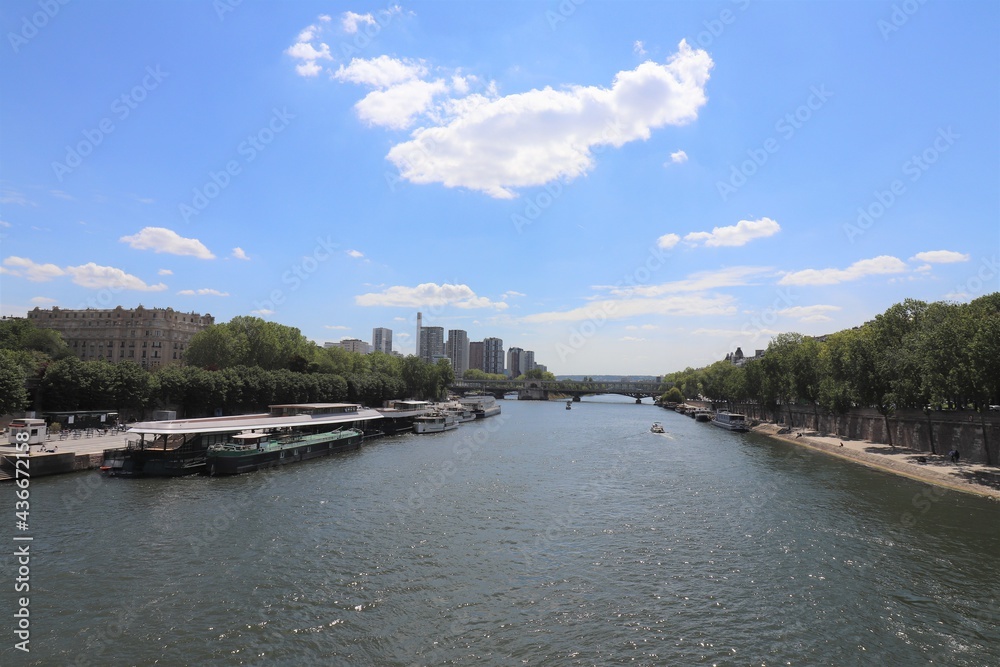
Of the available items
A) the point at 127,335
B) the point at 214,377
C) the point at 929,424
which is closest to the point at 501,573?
the point at 929,424

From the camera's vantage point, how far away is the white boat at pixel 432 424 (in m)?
94.8

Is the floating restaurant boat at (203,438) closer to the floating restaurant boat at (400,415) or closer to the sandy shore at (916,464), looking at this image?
the floating restaurant boat at (400,415)

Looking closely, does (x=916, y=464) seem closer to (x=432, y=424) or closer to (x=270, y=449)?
(x=270, y=449)

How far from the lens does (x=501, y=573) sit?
25969mm

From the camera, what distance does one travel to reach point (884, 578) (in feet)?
86.3

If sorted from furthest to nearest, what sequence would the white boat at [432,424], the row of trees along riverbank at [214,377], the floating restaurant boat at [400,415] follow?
the white boat at [432,424] < the floating restaurant boat at [400,415] < the row of trees along riverbank at [214,377]

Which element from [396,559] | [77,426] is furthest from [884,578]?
[77,426]

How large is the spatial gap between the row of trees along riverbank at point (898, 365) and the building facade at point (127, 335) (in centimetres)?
15913

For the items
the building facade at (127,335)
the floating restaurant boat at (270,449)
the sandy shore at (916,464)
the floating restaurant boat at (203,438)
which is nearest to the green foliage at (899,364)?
the sandy shore at (916,464)

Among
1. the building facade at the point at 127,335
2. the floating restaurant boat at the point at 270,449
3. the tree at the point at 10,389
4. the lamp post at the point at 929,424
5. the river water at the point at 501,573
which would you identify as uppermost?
the building facade at the point at 127,335

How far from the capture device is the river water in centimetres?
1927

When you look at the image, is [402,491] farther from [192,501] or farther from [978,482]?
Answer: [978,482]

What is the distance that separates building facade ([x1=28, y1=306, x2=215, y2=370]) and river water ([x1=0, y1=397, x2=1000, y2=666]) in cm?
14510

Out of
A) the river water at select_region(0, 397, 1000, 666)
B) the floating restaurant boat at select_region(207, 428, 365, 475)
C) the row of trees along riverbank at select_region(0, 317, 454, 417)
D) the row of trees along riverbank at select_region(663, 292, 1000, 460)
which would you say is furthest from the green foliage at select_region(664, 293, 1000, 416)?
the row of trees along riverbank at select_region(0, 317, 454, 417)
